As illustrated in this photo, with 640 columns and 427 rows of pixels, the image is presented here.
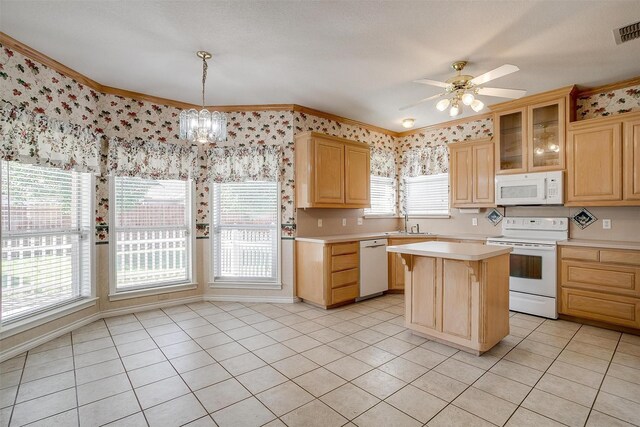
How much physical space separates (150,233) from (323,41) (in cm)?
319

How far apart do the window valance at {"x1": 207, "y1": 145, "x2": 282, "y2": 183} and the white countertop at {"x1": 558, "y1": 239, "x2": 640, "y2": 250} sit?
3654 mm

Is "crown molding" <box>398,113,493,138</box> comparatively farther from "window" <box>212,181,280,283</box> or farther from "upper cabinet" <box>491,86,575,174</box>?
"window" <box>212,181,280,283</box>

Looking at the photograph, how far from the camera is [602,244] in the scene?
343 cm

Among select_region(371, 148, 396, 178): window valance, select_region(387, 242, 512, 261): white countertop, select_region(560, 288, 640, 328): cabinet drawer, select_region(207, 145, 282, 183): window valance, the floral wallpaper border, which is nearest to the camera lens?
select_region(387, 242, 512, 261): white countertop

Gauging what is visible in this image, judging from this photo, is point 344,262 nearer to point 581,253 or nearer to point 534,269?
point 534,269

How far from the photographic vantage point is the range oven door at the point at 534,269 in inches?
145

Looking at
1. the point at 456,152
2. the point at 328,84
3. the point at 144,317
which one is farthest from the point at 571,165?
the point at 144,317

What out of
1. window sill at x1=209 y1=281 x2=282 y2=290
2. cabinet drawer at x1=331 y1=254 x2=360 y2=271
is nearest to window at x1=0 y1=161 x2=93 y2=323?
window sill at x1=209 y1=281 x2=282 y2=290

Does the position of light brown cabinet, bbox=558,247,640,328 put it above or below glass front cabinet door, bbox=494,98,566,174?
below

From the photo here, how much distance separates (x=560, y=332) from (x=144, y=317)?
4.70 metres

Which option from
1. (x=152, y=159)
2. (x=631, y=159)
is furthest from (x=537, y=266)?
(x=152, y=159)

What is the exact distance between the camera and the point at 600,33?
2662 mm

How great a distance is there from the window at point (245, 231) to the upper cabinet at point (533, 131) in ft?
10.5

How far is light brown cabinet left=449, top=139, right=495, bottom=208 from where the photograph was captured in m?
4.44
